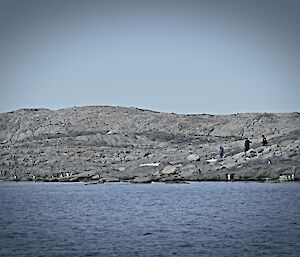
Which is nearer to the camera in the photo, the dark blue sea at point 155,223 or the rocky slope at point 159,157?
the dark blue sea at point 155,223

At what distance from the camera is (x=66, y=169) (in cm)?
13288

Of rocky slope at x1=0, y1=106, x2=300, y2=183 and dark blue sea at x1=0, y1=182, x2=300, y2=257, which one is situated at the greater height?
rocky slope at x1=0, y1=106, x2=300, y2=183

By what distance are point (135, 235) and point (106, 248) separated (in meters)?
5.84

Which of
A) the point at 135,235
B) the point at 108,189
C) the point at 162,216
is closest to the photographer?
the point at 135,235

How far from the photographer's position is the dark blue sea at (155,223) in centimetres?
4000

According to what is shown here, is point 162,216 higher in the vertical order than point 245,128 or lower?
lower

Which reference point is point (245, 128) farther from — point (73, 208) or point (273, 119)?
point (73, 208)

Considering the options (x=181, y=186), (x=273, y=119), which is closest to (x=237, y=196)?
(x=181, y=186)

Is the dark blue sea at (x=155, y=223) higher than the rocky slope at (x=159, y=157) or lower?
lower

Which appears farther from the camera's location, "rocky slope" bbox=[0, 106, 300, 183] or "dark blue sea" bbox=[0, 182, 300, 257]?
"rocky slope" bbox=[0, 106, 300, 183]

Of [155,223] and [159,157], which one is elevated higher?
[159,157]

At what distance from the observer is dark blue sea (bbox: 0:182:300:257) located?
40000 mm

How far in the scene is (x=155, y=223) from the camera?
5341 cm

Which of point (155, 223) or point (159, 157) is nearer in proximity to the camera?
point (155, 223)
